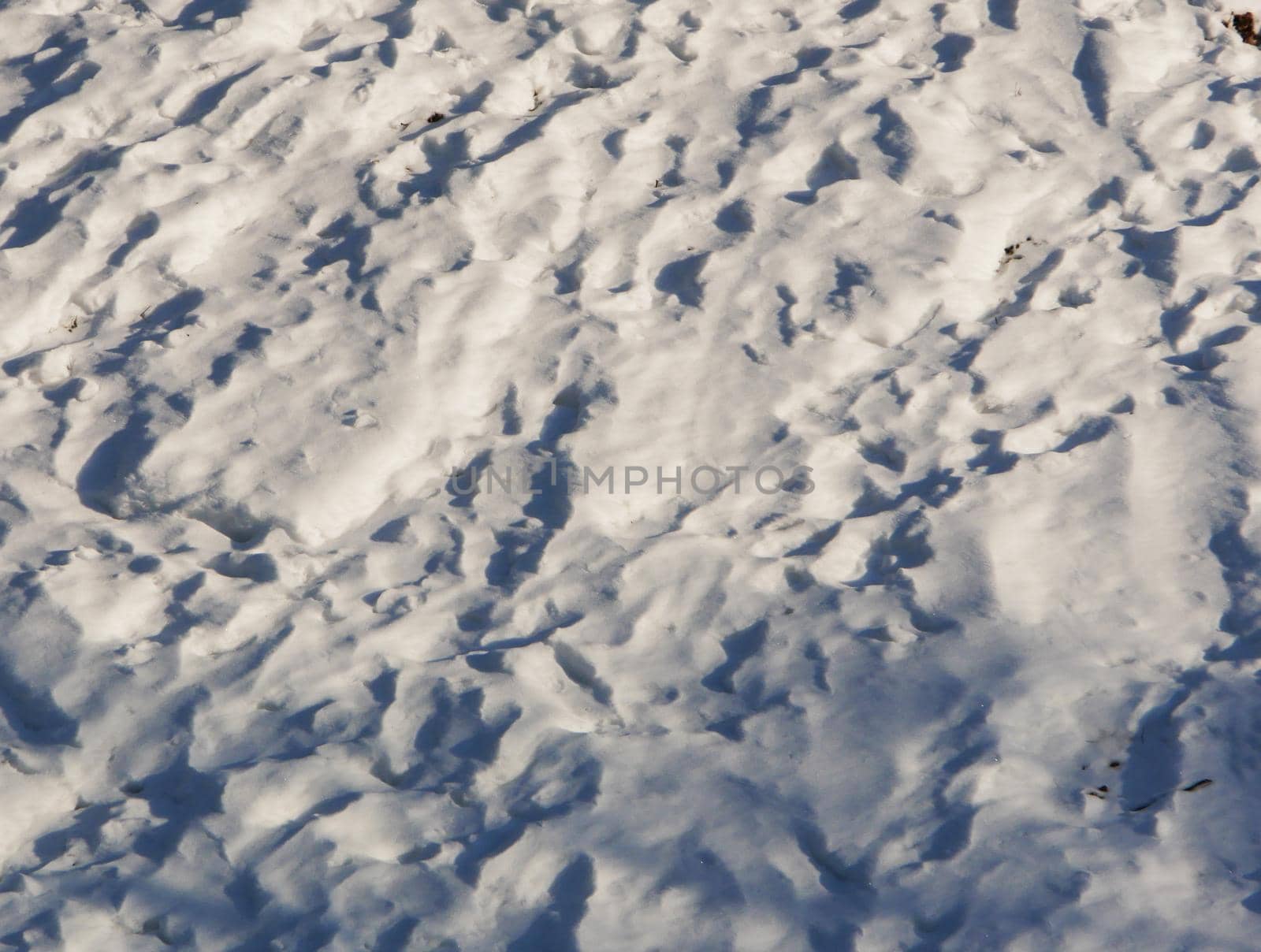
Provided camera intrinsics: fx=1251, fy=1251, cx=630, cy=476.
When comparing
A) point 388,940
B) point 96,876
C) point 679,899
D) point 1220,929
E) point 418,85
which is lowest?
point 1220,929

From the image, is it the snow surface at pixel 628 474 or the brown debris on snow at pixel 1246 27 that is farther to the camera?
the brown debris on snow at pixel 1246 27

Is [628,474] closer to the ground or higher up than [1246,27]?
higher up

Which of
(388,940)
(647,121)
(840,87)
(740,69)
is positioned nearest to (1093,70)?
(840,87)

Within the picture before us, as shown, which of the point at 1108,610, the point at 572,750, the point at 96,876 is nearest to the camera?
the point at 96,876

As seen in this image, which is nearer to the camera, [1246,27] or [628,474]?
[628,474]

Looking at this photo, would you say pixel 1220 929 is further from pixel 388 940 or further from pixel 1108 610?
pixel 388 940

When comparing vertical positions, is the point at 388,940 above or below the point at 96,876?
below

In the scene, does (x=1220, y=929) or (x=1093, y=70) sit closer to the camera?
(x=1220, y=929)

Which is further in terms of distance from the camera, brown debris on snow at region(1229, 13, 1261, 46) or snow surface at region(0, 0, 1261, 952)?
brown debris on snow at region(1229, 13, 1261, 46)
